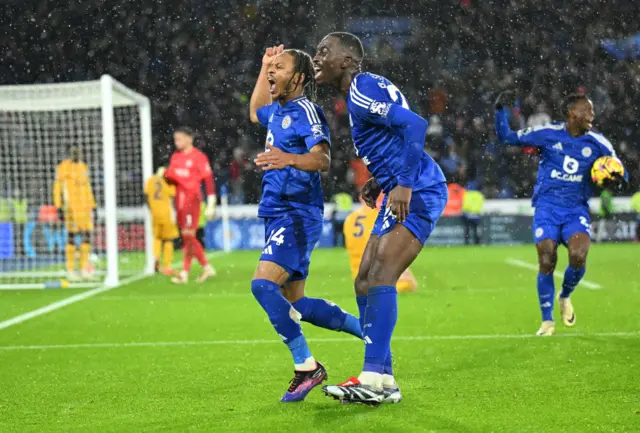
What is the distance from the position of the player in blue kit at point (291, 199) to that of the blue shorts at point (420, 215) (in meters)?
0.43

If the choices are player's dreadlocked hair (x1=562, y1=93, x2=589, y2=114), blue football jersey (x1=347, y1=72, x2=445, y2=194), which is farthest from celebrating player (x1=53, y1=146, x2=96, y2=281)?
blue football jersey (x1=347, y1=72, x2=445, y2=194)

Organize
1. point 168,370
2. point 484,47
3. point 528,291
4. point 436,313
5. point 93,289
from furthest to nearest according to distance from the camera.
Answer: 1. point 484,47
2. point 93,289
3. point 528,291
4. point 436,313
5. point 168,370

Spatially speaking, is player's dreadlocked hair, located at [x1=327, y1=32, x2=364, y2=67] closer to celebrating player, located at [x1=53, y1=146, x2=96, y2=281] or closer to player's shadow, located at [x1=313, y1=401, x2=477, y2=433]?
player's shadow, located at [x1=313, y1=401, x2=477, y2=433]

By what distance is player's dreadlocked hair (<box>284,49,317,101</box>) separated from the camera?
5074mm

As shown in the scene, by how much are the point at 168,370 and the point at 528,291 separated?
6.26m

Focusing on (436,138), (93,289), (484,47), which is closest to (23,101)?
(93,289)

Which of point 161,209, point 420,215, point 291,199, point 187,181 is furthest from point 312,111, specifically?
point 161,209

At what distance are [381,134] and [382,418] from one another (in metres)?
1.49

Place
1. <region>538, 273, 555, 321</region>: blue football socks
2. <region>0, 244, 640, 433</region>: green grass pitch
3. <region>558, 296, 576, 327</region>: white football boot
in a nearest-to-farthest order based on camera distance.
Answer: <region>0, 244, 640, 433</region>: green grass pitch → <region>538, 273, 555, 321</region>: blue football socks → <region>558, 296, 576, 327</region>: white football boot

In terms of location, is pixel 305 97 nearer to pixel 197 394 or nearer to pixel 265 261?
pixel 265 261

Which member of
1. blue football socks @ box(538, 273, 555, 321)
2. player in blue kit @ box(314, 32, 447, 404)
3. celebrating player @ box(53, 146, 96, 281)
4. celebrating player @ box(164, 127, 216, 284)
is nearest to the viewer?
player in blue kit @ box(314, 32, 447, 404)

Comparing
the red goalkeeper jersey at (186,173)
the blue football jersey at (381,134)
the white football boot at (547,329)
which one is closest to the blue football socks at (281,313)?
the blue football jersey at (381,134)

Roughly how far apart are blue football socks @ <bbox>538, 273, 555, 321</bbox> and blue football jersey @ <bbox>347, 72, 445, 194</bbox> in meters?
2.85

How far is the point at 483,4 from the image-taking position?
27078 mm
